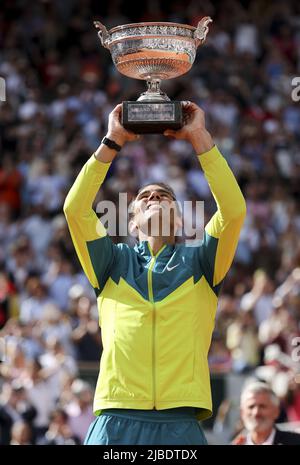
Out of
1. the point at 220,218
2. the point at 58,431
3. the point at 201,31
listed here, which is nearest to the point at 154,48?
the point at 201,31

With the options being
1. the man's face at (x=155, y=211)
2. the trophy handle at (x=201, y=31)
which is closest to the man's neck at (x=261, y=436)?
the man's face at (x=155, y=211)

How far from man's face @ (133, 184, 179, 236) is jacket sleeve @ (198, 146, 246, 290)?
176mm

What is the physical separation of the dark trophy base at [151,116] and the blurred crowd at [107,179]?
426 cm

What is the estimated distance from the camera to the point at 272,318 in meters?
11.2

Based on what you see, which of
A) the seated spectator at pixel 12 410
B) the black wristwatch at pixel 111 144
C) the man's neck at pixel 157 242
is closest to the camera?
the black wristwatch at pixel 111 144

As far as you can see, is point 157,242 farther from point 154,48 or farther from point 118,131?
point 154,48

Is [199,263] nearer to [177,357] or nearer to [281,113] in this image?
[177,357]

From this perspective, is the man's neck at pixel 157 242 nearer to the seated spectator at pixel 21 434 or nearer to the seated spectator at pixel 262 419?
the seated spectator at pixel 262 419

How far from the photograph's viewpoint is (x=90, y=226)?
5.12 metres

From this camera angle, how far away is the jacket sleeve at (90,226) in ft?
16.7

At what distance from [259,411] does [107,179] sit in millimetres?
7544

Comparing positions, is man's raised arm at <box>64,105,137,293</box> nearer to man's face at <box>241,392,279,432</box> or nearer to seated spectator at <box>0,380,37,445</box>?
man's face at <box>241,392,279,432</box>

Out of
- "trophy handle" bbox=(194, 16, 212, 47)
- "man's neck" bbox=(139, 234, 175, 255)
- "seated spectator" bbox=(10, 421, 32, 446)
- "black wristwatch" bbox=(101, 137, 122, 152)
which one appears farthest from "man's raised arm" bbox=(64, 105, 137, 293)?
"seated spectator" bbox=(10, 421, 32, 446)

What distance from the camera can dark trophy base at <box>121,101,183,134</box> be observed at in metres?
5.15
